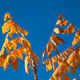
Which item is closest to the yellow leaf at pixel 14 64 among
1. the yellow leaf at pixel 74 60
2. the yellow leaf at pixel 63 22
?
the yellow leaf at pixel 74 60

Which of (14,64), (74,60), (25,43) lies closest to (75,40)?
(74,60)

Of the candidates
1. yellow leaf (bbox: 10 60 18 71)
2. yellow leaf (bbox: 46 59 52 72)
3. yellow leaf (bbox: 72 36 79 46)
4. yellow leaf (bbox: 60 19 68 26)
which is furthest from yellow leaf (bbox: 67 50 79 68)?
yellow leaf (bbox: 46 59 52 72)

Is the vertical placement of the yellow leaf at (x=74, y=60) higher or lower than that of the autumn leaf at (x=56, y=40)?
lower

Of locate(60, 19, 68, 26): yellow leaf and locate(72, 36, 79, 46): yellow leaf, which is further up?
locate(60, 19, 68, 26): yellow leaf

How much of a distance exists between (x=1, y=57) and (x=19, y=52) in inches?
11.7

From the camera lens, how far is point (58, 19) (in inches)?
105

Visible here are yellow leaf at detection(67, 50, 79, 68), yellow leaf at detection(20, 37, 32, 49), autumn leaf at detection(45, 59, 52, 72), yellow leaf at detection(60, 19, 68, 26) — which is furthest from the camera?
autumn leaf at detection(45, 59, 52, 72)

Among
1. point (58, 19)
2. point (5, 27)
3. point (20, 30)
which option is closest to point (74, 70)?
point (58, 19)

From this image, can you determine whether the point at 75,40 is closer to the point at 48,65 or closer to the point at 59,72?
the point at 59,72

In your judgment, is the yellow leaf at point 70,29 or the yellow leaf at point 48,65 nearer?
the yellow leaf at point 70,29

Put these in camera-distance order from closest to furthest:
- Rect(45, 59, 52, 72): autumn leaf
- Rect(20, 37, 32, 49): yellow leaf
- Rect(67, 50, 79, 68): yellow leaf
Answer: Rect(67, 50, 79, 68): yellow leaf < Rect(20, 37, 32, 49): yellow leaf < Rect(45, 59, 52, 72): autumn leaf

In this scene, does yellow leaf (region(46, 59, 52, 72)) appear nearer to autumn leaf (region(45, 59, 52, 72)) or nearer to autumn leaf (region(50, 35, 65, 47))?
autumn leaf (region(45, 59, 52, 72))

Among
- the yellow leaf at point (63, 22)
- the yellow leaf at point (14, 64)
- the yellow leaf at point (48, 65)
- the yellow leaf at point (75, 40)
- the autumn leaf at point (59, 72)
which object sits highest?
the yellow leaf at point (63, 22)

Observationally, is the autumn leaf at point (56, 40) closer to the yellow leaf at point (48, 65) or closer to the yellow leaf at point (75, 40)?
the yellow leaf at point (75, 40)
